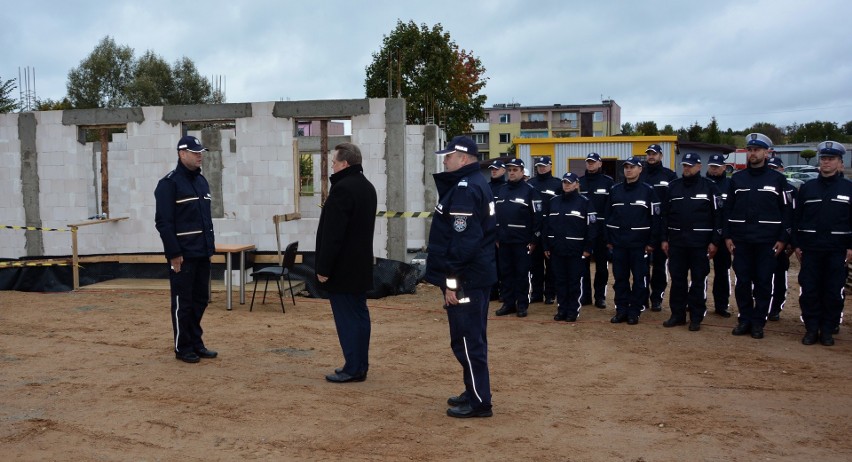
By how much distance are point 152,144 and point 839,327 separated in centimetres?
1101

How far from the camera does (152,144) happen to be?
1300cm

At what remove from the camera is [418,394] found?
6098mm

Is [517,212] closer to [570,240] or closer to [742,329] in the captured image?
[570,240]

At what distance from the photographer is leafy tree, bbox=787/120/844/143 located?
68.0 m

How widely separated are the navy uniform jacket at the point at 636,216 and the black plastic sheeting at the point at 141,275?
3.99 m

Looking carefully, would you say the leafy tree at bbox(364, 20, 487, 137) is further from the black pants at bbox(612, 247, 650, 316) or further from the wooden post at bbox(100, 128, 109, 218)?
the black pants at bbox(612, 247, 650, 316)

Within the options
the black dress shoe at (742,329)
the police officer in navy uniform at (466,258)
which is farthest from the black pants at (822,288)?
the police officer in navy uniform at (466,258)

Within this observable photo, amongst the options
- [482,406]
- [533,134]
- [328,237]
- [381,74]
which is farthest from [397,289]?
[533,134]

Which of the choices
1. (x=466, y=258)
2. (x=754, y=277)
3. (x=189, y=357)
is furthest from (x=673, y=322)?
(x=189, y=357)

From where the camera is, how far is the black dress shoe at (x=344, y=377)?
20.9 ft

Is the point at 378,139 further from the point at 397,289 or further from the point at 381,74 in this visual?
the point at 381,74

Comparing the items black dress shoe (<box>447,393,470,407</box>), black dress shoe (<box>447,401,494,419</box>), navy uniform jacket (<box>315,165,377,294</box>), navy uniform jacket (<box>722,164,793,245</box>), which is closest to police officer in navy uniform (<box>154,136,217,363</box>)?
navy uniform jacket (<box>315,165,377,294</box>)

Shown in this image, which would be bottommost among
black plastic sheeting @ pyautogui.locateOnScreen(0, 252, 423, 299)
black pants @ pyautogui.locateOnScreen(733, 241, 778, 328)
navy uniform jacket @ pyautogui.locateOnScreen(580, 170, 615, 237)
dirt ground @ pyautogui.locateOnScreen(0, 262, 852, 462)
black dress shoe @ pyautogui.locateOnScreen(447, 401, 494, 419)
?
dirt ground @ pyautogui.locateOnScreen(0, 262, 852, 462)

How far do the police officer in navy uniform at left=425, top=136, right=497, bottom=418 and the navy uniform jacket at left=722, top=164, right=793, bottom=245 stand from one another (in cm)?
419
